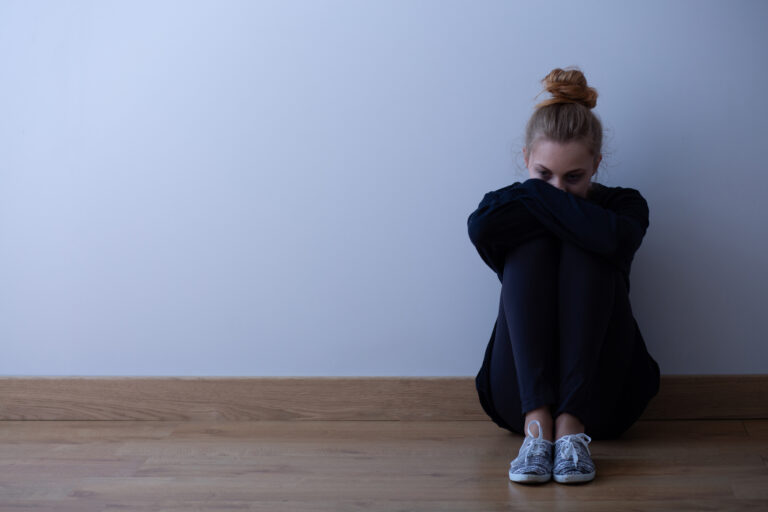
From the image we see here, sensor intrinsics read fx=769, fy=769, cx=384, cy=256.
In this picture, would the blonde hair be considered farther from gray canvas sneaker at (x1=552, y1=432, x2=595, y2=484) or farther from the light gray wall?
gray canvas sneaker at (x1=552, y1=432, x2=595, y2=484)

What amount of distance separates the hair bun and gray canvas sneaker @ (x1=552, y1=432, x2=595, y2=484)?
2.11ft

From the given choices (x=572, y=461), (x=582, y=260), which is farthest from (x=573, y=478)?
(x=582, y=260)

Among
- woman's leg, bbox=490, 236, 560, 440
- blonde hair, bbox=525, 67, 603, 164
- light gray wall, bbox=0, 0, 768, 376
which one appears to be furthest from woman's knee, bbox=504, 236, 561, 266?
light gray wall, bbox=0, 0, 768, 376

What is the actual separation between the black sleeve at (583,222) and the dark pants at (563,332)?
3cm

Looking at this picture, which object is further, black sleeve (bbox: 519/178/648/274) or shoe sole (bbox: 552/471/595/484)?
black sleeve (bbox: 519/178/648/274)

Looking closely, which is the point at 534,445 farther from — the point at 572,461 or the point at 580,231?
the point at 580,231

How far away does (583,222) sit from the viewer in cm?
136

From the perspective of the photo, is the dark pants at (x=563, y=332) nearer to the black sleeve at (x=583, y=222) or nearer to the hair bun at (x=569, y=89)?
the black sleeve at (x=583, y=222)

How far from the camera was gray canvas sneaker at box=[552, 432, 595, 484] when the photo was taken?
1.24m

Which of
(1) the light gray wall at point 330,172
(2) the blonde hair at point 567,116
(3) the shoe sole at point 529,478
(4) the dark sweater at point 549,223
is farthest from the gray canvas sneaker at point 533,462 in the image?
(2) the blonde hair at point 567,116

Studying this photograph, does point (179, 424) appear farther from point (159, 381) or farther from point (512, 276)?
point (512, 276)

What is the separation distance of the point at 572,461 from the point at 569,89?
2.30 feet

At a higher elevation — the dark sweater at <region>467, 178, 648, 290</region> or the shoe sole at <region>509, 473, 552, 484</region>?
the dark sweater at <region>467, 178, 648, 290</region>

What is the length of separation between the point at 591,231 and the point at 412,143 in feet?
1.70
